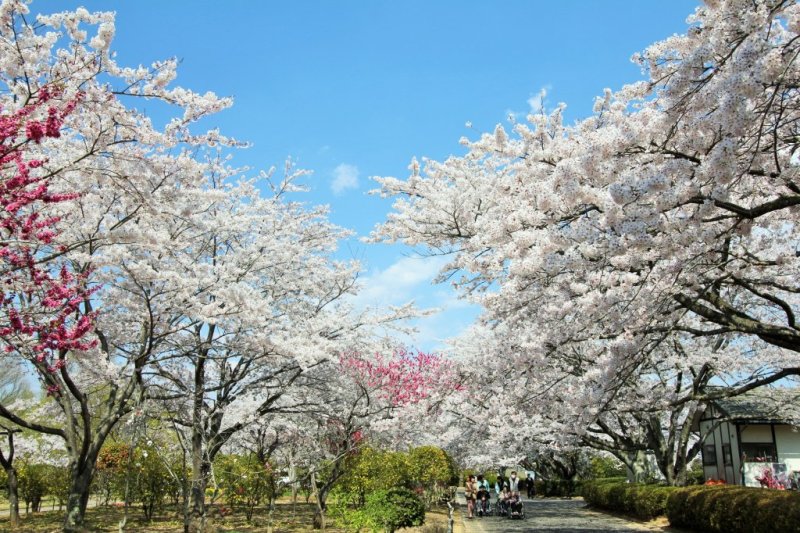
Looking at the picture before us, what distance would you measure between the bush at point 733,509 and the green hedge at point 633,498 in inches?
48.8

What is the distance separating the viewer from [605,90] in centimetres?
931

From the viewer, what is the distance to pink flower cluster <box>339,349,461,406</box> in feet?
45.9

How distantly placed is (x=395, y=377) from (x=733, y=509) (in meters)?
8.16

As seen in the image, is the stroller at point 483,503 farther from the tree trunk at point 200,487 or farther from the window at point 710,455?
the tree trunk at point 200,487

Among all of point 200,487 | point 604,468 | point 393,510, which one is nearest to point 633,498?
point 393,510

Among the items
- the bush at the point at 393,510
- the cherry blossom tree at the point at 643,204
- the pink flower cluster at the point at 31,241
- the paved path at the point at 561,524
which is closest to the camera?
the cherry blossom tree at the point at 643,204

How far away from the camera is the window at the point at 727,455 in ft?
74.5

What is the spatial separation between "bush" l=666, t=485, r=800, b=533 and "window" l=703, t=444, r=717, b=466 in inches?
408

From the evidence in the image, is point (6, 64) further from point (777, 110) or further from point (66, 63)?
point (777, 110)

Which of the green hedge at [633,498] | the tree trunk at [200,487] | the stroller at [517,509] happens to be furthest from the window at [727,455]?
the tree trunk at [200,487]

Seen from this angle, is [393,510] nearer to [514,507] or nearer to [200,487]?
[200,487]

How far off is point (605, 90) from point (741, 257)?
357cm

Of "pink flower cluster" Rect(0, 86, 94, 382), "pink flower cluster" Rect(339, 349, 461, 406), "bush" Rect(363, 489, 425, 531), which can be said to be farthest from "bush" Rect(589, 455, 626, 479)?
"pink flower cluster" Rect(0, 86, 94, 382)

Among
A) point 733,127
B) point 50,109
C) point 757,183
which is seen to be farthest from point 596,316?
point 50,109
